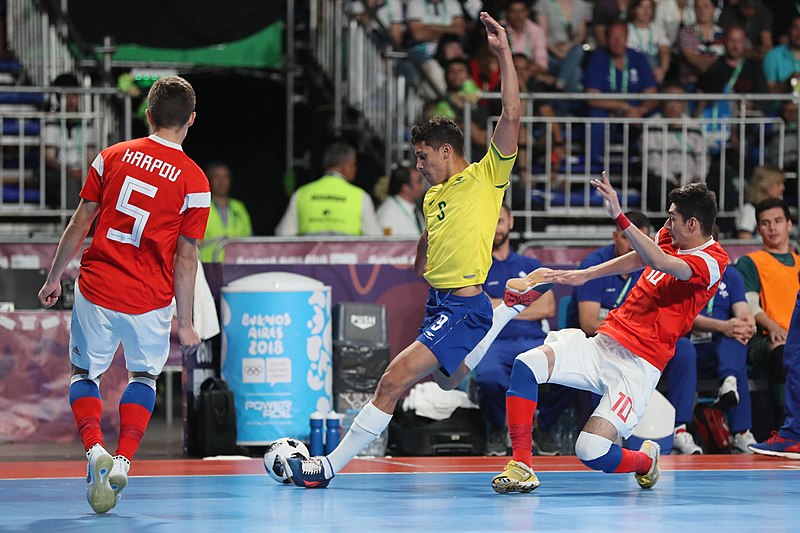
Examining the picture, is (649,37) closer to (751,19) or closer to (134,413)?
(751,19)

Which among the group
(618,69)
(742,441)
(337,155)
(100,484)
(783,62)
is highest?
(783,62)

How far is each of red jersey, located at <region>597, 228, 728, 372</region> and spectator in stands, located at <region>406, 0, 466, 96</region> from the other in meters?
7.25

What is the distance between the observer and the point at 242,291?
973 cm

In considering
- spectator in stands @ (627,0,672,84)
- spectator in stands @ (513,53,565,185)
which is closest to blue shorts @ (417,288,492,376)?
spectator in stands @ (513,53,565,185)

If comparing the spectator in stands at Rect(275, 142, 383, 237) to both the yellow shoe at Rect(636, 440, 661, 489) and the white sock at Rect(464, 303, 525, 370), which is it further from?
the yellow shoe at Rect(636, 440, 661, 489)

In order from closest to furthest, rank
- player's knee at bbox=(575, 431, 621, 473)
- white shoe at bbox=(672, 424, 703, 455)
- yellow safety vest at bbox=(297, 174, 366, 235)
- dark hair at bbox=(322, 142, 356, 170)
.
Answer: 1. player's knee at bbox=(575, 431, 621, 473)
2. white shoe at bbox=(672, 424, 703, 455)
3. yellow safety vest at bbox=(297, 174, 366, 235)
4. dark hair at bbox=(322, 142, 356, 170)

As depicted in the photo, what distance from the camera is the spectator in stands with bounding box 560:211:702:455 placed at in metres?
9.56

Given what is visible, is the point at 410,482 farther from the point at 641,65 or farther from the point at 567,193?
the point at 641,65

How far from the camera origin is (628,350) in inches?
281

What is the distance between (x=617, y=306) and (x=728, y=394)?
1.01 metres

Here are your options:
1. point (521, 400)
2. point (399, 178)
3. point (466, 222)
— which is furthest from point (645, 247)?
point (399, 178)

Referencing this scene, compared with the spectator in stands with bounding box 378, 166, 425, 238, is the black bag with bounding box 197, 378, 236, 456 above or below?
below

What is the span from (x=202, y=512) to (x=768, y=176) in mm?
6822

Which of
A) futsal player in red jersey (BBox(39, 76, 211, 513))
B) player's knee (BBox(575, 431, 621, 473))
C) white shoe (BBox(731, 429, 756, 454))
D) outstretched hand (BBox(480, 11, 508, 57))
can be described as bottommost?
white shoe (BBox(731, 429, 756, 454))
